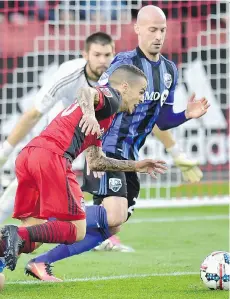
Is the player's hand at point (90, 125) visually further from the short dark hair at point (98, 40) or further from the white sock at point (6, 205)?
the short dark hair at point (98, 40)

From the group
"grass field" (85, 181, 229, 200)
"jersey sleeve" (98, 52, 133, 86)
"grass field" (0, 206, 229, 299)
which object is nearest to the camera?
"grass field" (0, 206, 229, 299)

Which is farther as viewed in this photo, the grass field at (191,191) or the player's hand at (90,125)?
the grass field at (191,191)

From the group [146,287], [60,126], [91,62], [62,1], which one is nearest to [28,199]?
[60,126]

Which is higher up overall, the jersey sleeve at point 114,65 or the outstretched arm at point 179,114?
the jersey sleeve at point 114,65

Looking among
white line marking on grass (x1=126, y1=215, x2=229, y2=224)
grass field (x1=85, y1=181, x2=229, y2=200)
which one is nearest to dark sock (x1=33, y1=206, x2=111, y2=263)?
white line marking on grass (x1=126, y1=215, x2=229, y2=224)

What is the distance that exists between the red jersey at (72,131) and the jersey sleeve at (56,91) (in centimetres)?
246

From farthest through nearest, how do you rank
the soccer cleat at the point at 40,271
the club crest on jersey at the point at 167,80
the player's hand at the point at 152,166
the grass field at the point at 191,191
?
the grass field at the point at 191,191
the club crest on jersey at the point at 167,80
the soccer cleat at the point at 40,271
the player's hand at the point at 152,166

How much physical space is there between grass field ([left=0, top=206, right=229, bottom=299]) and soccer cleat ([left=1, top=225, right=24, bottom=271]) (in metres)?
0.41

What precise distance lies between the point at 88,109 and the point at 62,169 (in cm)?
42

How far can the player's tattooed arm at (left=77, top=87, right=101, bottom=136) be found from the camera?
5.71m

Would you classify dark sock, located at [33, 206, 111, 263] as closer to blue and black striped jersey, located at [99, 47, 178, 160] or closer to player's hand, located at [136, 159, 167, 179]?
blue and black striped jersey, located at [99, 47, 178, 160]

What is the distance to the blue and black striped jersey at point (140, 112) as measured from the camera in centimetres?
727

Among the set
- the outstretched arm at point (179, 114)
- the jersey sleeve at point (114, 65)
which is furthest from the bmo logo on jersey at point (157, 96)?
the jersey sleeve at point (114, 65)

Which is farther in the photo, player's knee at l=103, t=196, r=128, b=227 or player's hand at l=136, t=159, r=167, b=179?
player's knee at l=103, t=196, r=128, b=227
